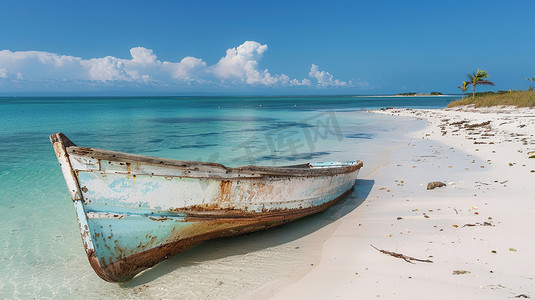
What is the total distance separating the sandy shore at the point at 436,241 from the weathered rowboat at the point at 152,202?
123cm

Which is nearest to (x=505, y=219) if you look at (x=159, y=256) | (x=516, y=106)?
(x=159, y=256)

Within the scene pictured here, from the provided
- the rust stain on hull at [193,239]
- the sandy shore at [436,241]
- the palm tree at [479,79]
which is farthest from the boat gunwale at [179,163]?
the palm tree at [479,79]

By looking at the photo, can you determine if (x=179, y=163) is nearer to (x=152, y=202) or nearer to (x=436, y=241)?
(x=152, y=202)

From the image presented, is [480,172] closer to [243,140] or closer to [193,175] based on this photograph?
[193,175]

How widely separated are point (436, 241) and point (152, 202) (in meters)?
3.87

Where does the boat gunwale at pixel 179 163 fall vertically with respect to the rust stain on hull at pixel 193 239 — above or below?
above

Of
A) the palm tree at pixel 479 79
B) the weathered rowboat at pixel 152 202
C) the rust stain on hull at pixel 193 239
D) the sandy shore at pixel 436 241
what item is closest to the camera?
the sandy shore at pixel 436 241

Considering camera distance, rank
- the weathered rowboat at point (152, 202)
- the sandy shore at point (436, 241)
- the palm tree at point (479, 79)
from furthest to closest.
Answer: the palm tree at point (479, 79)
the weathered rowboat at point (152, 202)
the sandy shore at point (436, 241)

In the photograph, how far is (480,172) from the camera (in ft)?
25.6

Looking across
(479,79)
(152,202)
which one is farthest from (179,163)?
(479,79)

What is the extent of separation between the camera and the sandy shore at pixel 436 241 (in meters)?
3.45

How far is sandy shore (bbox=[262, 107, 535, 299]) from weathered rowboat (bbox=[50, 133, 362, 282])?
1.23 meters

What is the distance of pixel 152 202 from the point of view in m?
3.93

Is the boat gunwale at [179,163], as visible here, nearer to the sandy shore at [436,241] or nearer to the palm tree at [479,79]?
the sandy shore at [436,241]
